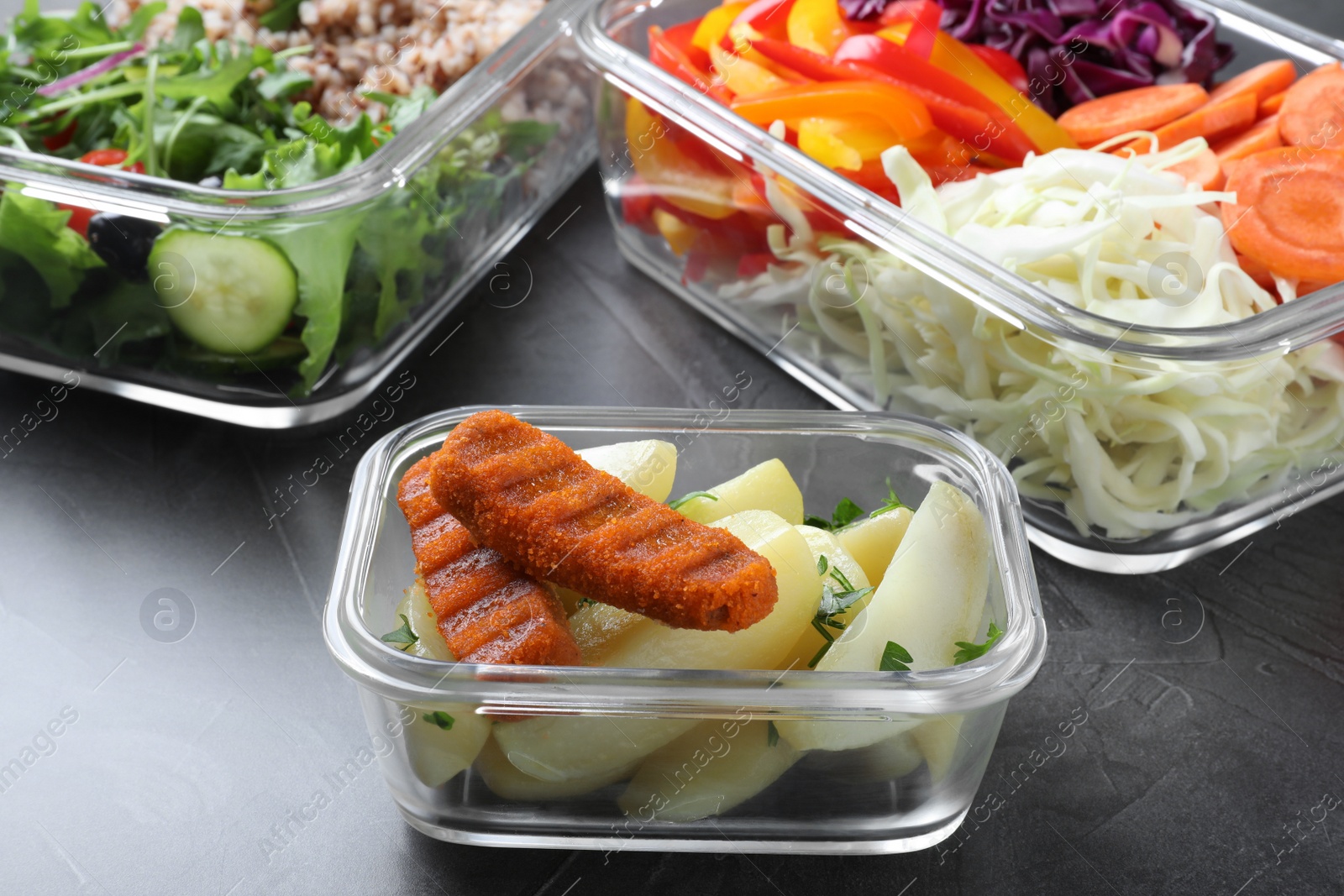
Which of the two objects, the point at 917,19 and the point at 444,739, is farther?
the point at 917,19

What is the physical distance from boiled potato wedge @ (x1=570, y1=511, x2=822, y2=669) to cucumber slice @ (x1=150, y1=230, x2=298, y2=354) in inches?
25.6

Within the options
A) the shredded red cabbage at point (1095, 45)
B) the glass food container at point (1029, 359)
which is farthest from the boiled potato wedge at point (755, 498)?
the shredded red cabbage at point (1095, 45)

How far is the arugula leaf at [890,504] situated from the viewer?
98 cm

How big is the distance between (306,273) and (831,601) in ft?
2.51

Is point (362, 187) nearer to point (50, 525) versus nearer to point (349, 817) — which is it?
point (50, 525)

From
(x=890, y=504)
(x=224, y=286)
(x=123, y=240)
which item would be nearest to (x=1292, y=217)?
(x=890, y=504)

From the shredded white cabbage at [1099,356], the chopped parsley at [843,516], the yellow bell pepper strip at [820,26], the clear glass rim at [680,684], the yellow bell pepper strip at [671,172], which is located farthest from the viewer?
the yellow bell pepper strip at [820,26]

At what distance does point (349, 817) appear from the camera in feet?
3.14

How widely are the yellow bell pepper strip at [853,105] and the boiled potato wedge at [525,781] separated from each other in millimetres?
870

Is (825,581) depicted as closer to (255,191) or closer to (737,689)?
(737,689)

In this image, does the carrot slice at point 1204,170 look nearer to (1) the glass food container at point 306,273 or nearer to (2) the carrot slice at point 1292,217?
(2) the carrot slice at point 1292,217

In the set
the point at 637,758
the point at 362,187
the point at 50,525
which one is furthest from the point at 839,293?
the point at 50,525

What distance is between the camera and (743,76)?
1.44m

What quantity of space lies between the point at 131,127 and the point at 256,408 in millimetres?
466
